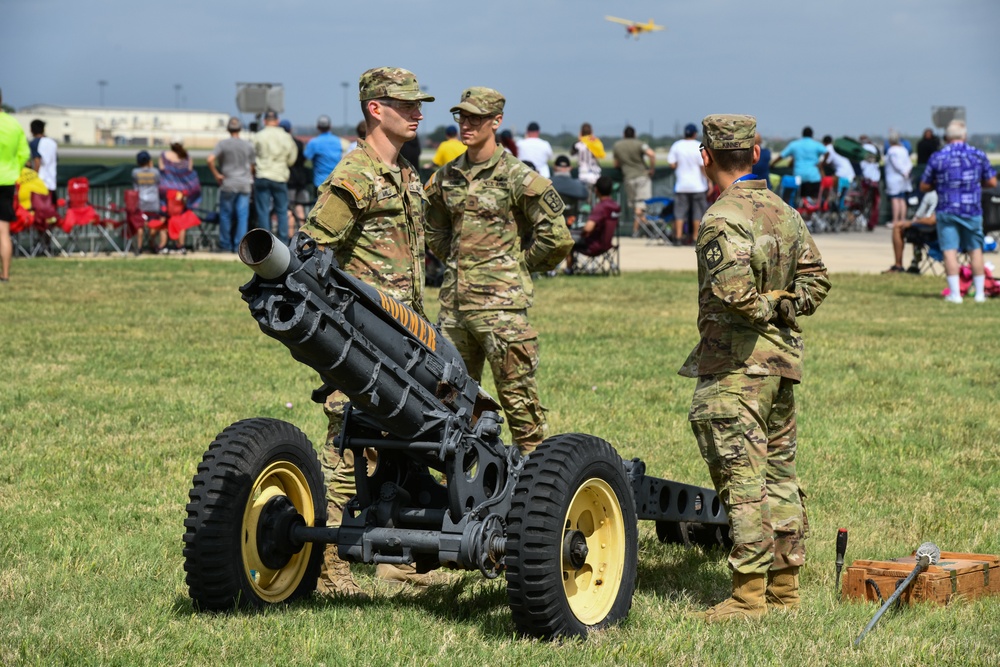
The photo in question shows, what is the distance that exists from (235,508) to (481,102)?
2.99 metres

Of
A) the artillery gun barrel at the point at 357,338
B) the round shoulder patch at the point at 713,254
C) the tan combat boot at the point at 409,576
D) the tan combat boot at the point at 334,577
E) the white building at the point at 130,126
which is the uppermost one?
the white building at the point at 130,126

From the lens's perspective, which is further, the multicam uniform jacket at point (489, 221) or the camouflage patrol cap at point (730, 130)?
the multicam uniform jacket at point (489, 221)

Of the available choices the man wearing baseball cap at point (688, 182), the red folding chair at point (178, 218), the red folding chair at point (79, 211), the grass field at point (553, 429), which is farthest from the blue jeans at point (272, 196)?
the man wearing baseball cap at point (688, 182)

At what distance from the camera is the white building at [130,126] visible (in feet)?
463

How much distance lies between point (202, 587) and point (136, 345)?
861cm

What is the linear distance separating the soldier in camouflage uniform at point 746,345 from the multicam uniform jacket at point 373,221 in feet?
4.78

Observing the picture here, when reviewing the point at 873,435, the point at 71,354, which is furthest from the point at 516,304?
the point at 71,354

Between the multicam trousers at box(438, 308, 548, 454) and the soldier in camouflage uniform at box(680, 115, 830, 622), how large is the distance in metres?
1.72

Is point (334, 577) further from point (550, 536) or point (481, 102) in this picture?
point (481, 102)

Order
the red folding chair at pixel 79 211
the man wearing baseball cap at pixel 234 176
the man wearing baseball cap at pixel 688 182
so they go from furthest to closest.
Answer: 1. the man wearing baseball cap at pixel 688 182
2. the red folding chair at pixel 79 211
3. the man wearing baseball cap at pixel 234 176

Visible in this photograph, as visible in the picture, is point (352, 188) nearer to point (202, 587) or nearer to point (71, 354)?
point (202, 587)

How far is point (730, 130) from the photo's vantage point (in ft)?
19.1

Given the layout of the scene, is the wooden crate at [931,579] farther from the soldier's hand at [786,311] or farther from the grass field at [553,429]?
the soldier's hand at [786,311]

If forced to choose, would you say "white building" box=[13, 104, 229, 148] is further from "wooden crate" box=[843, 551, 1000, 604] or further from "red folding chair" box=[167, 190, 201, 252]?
"wooden crate" box=[843, 551, 1000, 604]
